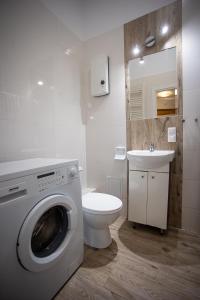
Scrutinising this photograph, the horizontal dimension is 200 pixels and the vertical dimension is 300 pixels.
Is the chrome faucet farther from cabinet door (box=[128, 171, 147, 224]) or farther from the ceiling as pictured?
the ceiling

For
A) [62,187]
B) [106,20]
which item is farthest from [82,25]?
[62,187]

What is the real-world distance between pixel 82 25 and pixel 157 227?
257cm

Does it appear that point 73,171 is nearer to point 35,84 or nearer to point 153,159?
point 153,159

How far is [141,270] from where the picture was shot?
1128 millimetres

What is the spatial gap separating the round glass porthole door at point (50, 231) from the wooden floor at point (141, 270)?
1.04ft

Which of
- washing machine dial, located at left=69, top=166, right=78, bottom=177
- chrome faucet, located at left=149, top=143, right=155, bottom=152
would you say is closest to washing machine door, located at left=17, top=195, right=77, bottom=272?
washing machine dial, located at left=69, top=166, right=78, bottom=177

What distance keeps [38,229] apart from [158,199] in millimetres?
1085

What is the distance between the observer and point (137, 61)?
1700 mm

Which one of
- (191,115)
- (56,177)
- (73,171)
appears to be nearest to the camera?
(56,177)

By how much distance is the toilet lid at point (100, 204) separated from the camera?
121cm

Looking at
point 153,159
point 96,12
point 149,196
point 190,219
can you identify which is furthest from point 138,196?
point 96,12

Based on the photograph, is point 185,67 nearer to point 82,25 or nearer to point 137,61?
point 137,61

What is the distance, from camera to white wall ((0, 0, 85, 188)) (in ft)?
3.86

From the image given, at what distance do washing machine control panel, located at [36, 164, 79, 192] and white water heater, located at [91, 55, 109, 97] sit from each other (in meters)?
1.17
